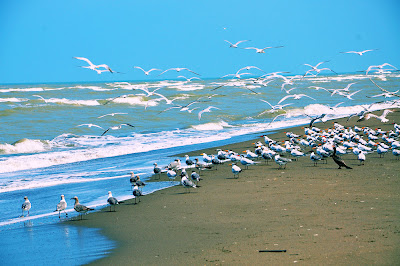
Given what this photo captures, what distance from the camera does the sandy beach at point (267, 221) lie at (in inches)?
265

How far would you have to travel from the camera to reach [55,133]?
27016 millimetres

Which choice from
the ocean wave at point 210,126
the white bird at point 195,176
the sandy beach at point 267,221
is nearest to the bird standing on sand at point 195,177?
the white bird at point 195,176

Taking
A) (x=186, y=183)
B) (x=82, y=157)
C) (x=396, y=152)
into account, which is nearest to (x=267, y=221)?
(x=186, y=183)

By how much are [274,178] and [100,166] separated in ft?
23.3

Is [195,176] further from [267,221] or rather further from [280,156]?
[267,221]

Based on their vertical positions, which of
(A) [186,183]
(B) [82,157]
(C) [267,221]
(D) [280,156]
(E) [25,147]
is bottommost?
(C) [267,221]

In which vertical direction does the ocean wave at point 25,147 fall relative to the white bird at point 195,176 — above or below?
above

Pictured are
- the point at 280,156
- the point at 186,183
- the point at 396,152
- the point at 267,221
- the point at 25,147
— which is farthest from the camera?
the point at 25,147

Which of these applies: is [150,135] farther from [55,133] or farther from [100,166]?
[100,166]

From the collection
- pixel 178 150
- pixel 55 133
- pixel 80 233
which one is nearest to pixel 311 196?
pixel 80 233

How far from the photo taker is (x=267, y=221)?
847cm

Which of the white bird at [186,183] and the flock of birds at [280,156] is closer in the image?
the white bird at [186,183]

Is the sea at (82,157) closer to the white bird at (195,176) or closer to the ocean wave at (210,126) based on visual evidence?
the ocean wave at (210,126)

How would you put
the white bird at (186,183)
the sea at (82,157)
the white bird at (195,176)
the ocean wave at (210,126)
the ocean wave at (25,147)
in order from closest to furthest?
1. the sea at (82,157)
2. the white bird at (186,183)
3. the white bird at (195,176)
4. the ocean wave at (25,147)
5. the ocean wave at (210,126)
